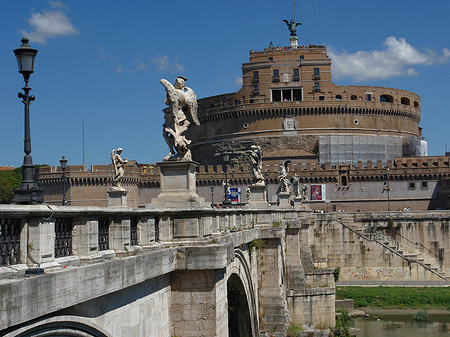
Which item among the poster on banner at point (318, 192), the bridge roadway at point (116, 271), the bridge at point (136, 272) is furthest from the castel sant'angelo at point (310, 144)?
the bridge roadway at point (116, 271)

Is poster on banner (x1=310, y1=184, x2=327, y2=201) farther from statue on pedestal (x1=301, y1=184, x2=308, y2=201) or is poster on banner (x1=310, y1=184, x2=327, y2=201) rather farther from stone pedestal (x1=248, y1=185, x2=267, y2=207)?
stone pedestal (x1=248, y1=185, x2=267, y2=207)

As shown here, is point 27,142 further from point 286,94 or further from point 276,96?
point 286,94

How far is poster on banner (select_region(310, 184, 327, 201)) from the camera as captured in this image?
74.7 meters

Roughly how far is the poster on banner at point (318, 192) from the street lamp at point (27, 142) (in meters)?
65.5

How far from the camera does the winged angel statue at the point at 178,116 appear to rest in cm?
1101

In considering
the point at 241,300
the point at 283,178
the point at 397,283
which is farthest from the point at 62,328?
the point at 397,283

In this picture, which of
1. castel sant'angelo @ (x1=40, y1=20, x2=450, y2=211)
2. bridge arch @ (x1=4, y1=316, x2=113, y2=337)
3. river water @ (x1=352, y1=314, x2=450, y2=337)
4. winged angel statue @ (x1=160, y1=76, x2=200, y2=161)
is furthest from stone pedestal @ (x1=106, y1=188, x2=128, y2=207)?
castel sant'angelo @ (x1=40, y1=20, x2=450, y2=211)

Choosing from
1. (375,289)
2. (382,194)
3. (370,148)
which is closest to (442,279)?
(375,289)

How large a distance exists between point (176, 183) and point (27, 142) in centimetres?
252

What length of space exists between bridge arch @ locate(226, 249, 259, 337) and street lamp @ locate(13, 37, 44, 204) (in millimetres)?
5104

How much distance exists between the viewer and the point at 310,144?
83.9m

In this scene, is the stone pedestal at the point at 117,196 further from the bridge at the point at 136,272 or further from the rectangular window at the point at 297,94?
the rectangular window at the point at 297,94

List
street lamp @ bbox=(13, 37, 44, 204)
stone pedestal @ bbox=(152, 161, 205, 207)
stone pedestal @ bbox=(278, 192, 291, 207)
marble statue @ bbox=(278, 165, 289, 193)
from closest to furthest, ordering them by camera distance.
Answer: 1. street lamp @ bbox=(13, 37, 44, 204)
2. stone pedestal @ bbox=(152, 161, 205, 207)
3. marble statue @ bbox=(278, 165, 289, 193)
4. stone pedestal @ bbox=(278, 192, 291, 207)

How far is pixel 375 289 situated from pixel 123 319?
1655 inches
